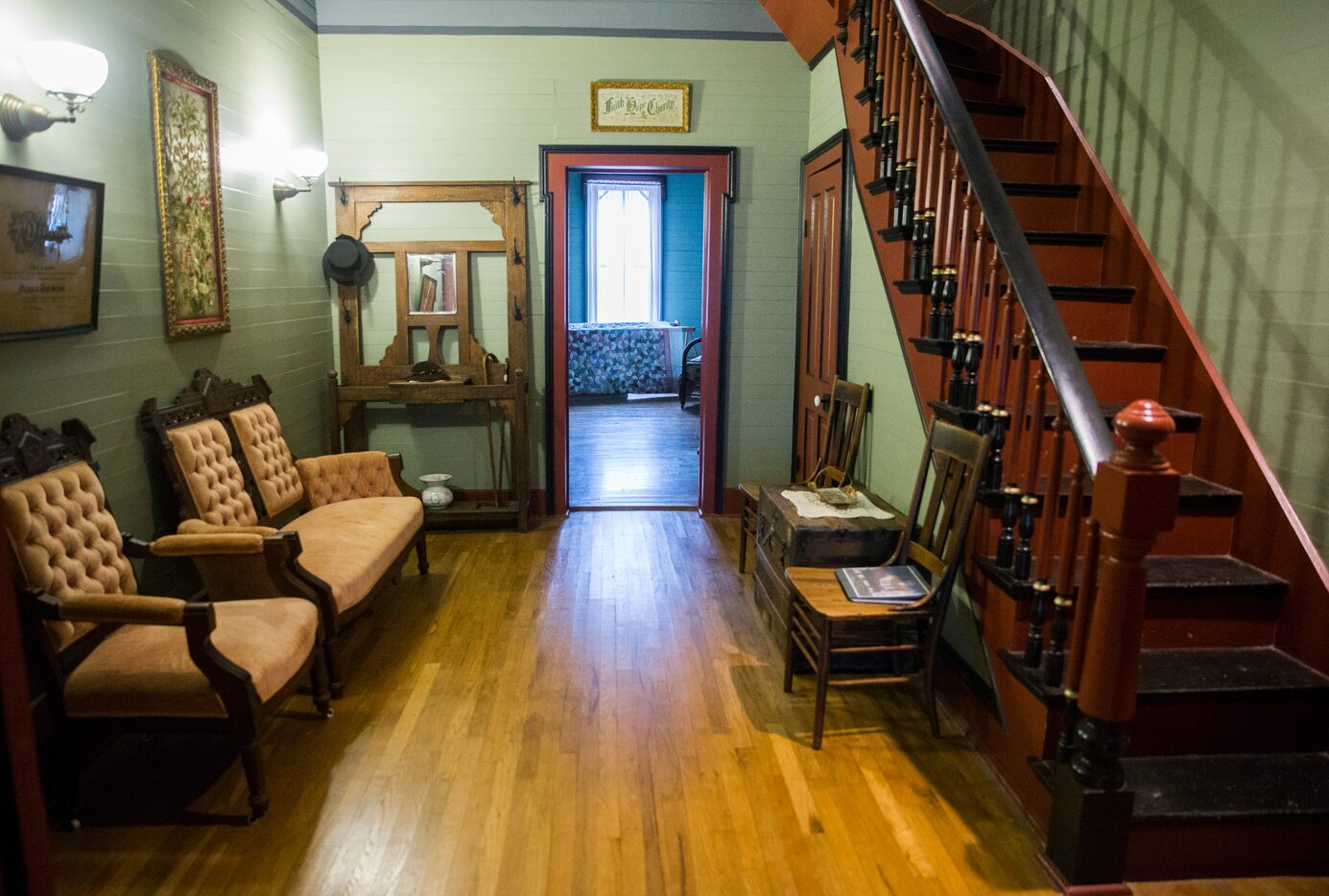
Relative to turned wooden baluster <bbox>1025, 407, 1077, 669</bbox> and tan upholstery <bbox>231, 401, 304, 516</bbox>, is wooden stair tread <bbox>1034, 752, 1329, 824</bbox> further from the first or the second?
tan upholstery <bbox>231, 401, 304, 516</bbox>

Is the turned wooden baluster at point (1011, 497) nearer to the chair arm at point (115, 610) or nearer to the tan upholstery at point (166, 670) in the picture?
the tan upholstery at point (166, 670)

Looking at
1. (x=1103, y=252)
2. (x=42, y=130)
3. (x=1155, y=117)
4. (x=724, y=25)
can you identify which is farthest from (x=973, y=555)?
(x=724, y=25)

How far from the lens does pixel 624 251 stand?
12016 mm

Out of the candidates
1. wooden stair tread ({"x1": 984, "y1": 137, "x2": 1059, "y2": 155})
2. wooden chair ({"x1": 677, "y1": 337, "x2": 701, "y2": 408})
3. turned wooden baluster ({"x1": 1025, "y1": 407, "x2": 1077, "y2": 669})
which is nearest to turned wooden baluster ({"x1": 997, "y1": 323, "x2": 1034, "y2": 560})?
turned wooden baluster ({"x1": 1025, "y1": 407, "x2": 1077, "y2": 669})

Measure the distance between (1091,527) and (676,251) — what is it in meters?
10.3

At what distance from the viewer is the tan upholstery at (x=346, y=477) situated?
473cm

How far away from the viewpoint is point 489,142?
593cm

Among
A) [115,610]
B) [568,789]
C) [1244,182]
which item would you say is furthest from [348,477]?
[1244,182]

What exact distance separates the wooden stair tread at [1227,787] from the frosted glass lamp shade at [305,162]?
4.81 meters

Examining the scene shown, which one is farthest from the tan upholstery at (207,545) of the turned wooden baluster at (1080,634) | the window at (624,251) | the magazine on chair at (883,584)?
the window at (624,251)

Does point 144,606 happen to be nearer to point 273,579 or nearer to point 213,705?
point 213,705

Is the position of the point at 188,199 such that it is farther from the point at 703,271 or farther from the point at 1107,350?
the point at 1107,350

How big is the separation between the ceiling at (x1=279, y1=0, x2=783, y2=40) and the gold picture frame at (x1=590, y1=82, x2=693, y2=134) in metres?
0.34

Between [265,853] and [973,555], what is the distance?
235cm
